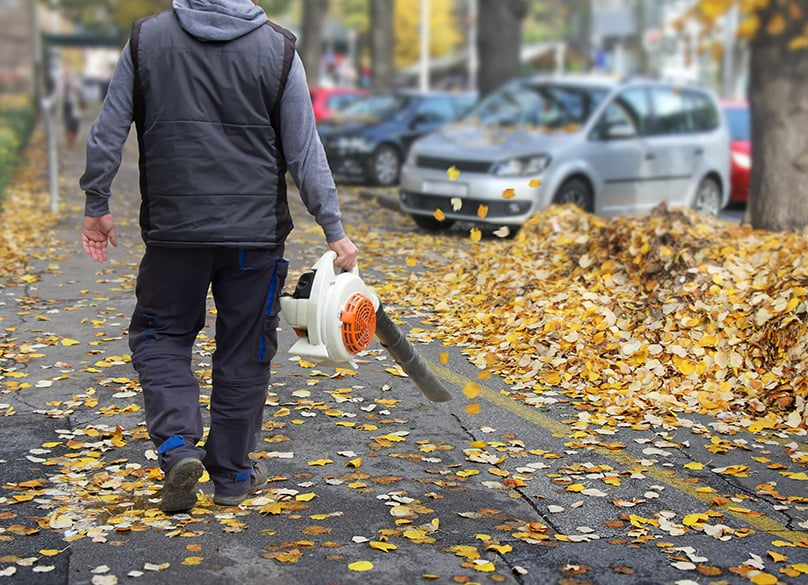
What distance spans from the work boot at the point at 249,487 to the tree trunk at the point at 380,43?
2577 cm

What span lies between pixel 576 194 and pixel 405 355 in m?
7.88

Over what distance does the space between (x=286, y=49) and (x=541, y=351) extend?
3.08 metres

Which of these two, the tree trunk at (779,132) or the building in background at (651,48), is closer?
the tree trunk at (779,132)

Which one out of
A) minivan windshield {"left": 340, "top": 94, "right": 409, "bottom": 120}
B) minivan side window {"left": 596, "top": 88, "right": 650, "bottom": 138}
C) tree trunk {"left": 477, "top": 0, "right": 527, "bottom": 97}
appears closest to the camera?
minivan side window {"left": 596, "top": 88, "right": 650, "bottom": 138}

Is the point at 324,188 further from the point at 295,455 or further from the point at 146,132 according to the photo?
the point at 295,455

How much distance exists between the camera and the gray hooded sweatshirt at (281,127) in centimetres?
398

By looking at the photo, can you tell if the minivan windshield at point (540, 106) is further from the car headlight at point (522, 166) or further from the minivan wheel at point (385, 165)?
the minivan wheel at point (385, 165)

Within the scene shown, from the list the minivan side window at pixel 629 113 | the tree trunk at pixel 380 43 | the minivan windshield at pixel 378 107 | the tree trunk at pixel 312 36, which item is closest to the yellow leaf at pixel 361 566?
the minivan side window at pixel 629 113

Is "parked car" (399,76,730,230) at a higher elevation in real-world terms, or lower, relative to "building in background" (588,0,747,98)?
lower

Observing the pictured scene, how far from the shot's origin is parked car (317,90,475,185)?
1862 centimetres

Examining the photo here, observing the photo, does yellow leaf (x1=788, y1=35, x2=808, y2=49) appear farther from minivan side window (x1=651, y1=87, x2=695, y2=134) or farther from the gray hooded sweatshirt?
the gray hooded sweatshirt

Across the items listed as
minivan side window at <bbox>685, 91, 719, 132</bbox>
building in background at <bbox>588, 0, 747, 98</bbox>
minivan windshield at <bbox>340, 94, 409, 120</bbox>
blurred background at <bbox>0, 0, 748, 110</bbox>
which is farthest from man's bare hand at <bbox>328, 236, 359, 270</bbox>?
building in background at <bbox>588, 0, 747, 98</bbox>

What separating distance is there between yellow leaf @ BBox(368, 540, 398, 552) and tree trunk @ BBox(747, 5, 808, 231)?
6631 mm

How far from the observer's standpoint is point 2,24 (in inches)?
1930
